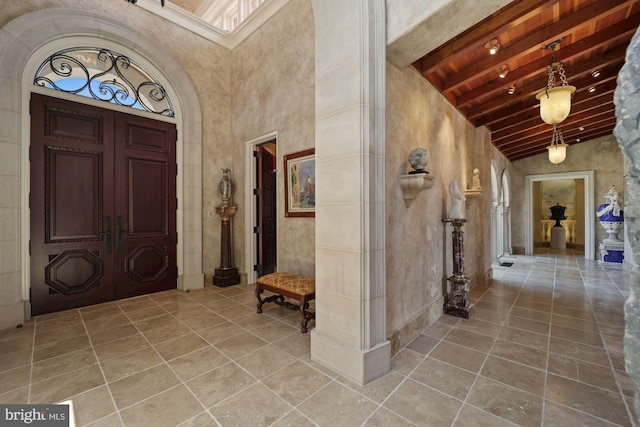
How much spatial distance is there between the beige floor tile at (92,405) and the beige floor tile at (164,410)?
14 centimetres

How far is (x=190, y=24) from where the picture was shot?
15.0 feet

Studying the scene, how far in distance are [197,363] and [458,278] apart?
318 cm

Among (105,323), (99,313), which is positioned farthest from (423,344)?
(99,313)

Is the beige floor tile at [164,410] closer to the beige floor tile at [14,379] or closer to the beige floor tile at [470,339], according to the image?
the beige floor tile at [14,379]

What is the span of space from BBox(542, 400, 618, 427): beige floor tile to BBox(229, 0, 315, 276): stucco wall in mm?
2561

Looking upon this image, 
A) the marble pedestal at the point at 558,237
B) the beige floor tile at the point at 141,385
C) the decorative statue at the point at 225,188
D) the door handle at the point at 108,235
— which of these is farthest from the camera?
the marble pedestal at the point at 558,237

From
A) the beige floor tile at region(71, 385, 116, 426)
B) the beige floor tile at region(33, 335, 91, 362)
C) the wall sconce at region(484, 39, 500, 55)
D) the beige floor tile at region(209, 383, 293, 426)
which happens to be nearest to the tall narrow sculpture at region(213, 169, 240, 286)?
the beige floor tile at region(33, 335, 91, 362)

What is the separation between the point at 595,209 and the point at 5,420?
1214 cm

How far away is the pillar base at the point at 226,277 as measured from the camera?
4.65m

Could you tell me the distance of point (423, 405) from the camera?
1.79m

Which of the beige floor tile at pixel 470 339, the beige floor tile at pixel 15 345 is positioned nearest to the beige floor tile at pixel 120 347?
the beige floor tile at pixel 15 345

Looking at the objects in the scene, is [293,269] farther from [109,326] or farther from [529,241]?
[529,241]

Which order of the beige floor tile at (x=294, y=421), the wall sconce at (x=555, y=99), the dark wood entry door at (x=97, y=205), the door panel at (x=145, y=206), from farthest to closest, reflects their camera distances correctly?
1. the door panel at (x=145, y=206)
2. the dark wood entry door at (x=97, y=205)
3. the wall sconce at (x=555, y=99)
4. the beige floor tile at (x=294, y=421)

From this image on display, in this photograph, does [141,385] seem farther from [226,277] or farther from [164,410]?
A: [226,277]
